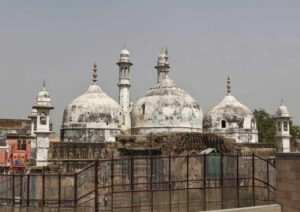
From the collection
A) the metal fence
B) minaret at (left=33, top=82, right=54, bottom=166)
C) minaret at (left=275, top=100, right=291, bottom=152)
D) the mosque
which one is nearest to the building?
the mosque

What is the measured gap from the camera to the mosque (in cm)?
2139

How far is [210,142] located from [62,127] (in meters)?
9.57

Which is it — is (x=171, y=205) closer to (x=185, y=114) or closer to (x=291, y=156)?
(x=291, y=156)

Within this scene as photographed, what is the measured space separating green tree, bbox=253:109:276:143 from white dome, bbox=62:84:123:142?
1771 cm

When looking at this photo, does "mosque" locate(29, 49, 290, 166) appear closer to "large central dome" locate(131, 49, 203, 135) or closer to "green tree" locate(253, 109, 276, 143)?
"large central dome" locate(131, 49, 203, 135)

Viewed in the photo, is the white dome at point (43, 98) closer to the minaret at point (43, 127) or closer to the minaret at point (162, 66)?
the minaret at point (43, 127)

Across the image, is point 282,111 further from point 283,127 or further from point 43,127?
point 43,127

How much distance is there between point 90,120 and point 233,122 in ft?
29.3

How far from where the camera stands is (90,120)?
2264cm

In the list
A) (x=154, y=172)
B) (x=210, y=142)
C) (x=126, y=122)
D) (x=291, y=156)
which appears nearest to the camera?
(x=291, y=156)

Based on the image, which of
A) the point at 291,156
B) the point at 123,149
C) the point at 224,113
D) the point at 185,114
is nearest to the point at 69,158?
the point at 123,149

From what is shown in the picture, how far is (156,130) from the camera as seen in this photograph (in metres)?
21.5

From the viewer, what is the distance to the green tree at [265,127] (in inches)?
1422

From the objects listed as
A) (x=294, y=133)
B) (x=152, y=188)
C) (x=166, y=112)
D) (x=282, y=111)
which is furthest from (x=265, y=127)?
(x=152, y=188)
